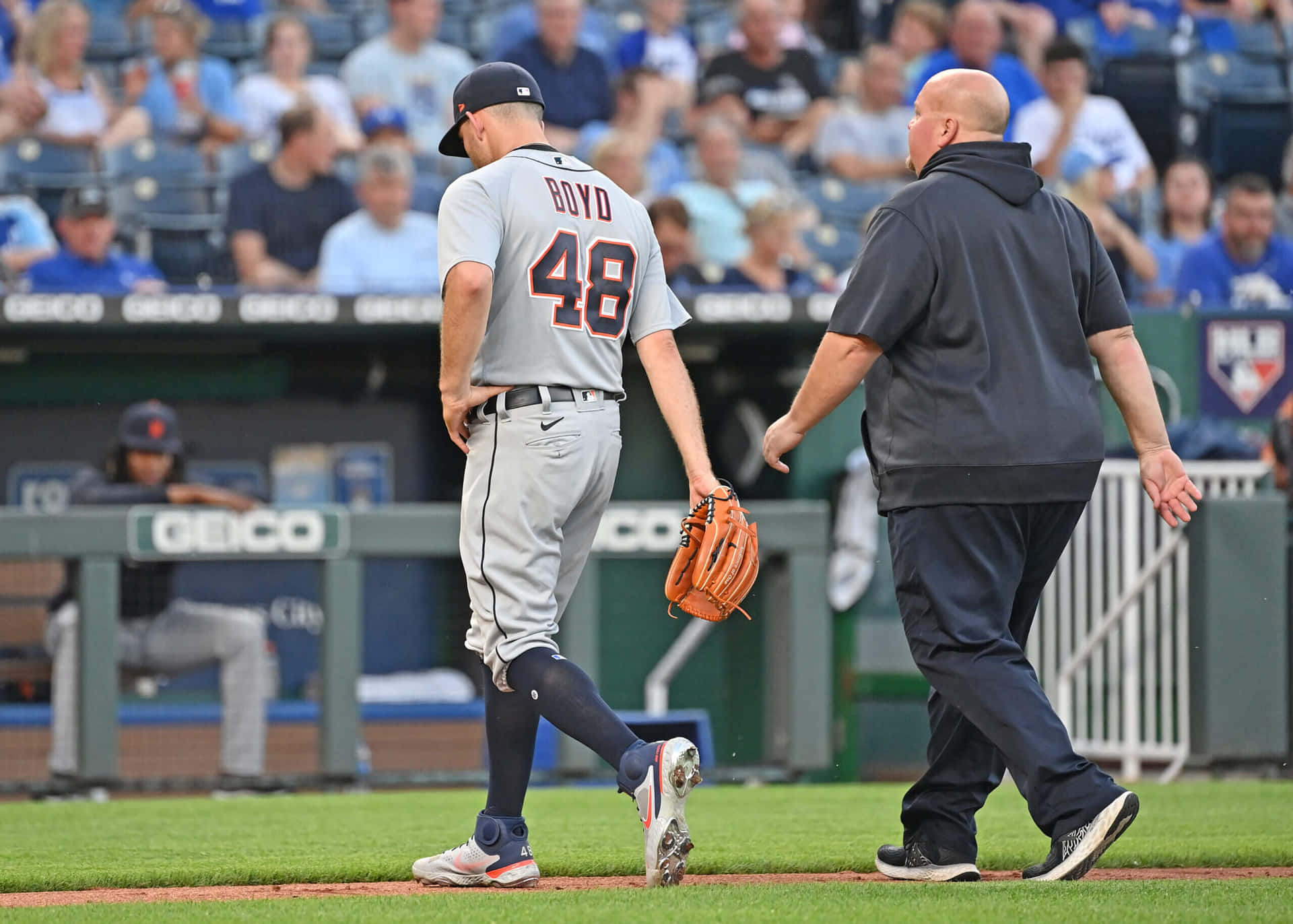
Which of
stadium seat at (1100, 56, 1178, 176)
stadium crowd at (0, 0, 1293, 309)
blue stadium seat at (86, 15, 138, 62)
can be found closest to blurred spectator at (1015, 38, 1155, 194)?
stadium crowd at (0, 0, 1293, 309)

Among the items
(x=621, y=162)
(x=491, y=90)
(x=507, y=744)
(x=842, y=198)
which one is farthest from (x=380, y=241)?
(x=507, y=744)

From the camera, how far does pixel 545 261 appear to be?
3.68 meters

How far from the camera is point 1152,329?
8.09 m

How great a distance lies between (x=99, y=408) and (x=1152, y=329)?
4.78 meters

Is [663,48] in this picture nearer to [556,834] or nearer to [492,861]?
[556,834]

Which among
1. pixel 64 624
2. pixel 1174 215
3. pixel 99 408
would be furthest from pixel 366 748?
pixel 1174 215

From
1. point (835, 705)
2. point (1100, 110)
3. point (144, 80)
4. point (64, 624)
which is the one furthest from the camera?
point (1100, 110)

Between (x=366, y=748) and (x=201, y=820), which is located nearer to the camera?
(x=201, y=820)

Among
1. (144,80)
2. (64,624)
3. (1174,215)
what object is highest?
(144,80)

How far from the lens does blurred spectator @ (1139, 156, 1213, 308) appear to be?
32.1 feet

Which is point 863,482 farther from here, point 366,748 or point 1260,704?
point 366,748

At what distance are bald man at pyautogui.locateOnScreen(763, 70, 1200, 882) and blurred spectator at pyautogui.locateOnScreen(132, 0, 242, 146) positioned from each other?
21.2 ft

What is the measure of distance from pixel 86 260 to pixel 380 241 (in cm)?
133

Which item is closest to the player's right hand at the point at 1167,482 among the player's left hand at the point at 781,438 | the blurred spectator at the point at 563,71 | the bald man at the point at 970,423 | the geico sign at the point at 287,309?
the bald man at the point at 970,423
